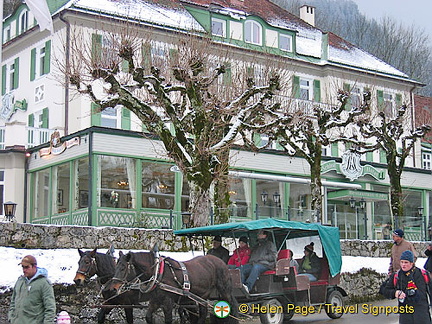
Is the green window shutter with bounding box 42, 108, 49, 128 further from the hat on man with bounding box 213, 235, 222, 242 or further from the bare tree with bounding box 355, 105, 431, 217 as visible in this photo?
the hat on man with bounding box 213, 235, 222, 242

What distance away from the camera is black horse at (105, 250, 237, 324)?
1309 cm

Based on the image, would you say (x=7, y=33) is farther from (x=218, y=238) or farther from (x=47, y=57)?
(x=218, y=238)

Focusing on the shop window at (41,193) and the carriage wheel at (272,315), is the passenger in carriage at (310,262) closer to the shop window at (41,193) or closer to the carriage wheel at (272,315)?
the carriage wheel at (272,315)

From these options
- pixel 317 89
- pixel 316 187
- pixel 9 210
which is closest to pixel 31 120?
pixel 9 210

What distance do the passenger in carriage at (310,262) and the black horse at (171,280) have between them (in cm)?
307

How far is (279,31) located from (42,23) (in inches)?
939

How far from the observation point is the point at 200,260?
14.2 meters

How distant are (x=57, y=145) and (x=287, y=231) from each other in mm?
14380

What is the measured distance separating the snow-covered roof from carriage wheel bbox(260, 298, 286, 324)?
55.7 ft

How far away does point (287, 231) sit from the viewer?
15.8 meters

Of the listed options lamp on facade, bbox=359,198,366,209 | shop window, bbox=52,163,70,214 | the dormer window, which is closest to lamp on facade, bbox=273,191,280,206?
lamp on facade, bbox=359,198,366,209

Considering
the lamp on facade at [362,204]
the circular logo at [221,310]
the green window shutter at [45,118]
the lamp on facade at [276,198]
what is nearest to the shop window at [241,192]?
the lamp on facade at [276,198]

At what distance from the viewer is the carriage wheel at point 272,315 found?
1505 cm

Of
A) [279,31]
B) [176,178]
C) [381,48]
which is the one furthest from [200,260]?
[381,48]
